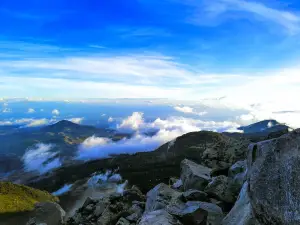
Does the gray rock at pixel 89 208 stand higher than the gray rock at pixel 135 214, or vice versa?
the gray rock at pixel 135 214

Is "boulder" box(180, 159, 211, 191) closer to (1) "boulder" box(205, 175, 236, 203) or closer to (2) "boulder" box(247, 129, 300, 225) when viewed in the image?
(1) "boulder" box(205, 175, 236, 203)

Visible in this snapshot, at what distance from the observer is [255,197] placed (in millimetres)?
17266

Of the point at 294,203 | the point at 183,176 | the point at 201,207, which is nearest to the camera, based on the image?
the point at 294,203

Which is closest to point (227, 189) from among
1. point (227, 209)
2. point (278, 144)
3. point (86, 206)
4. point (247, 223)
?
point (227, 209)

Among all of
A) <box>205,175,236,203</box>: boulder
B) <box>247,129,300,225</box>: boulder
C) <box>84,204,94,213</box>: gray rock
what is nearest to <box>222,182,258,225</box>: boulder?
<box>247,129,300,225</box>: boulder

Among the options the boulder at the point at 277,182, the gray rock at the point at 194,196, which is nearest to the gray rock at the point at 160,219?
the gray rock at the point at 194,196

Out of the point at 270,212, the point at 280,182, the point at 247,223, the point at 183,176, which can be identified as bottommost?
the point at 183,176

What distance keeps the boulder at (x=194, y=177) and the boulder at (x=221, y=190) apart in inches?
208

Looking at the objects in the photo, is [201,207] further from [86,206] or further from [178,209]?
[86,206]

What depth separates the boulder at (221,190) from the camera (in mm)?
31945

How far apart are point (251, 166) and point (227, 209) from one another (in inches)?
519

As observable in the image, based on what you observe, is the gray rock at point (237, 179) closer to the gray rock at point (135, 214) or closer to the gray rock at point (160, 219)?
the gray rock at point (160, 219)

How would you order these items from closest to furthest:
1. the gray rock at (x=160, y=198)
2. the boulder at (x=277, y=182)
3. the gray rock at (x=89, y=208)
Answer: the boulder at (x=277, y=182) → the gray rock at (x=160, y=198) → the gray rock at (x=89, y=208)

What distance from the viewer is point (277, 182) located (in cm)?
1647
